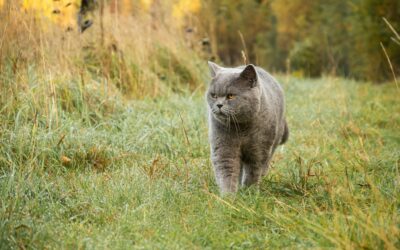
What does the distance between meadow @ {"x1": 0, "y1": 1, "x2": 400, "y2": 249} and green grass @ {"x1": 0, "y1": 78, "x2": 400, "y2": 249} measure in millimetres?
A: 11

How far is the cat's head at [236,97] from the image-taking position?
11.5 feet

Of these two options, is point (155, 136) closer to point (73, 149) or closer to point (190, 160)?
point (190, 160)

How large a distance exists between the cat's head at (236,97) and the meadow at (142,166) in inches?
12.7

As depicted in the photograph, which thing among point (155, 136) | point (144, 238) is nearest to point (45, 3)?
point (155, 136)

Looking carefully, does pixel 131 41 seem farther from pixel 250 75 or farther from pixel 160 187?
pixel 160 187

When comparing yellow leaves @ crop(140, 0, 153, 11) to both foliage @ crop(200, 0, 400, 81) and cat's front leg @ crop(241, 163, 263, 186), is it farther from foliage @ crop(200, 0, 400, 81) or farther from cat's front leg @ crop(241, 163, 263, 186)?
cat's front leg @ crop(241, 163, 263, 186)

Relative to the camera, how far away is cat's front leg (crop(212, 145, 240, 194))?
3.47 metres

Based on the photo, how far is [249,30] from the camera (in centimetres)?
2220

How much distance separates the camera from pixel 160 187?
132 inches

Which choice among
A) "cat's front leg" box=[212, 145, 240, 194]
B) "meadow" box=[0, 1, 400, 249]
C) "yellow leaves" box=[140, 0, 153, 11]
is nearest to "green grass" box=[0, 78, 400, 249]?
"meadow" box=[0, 1, 400, 249]

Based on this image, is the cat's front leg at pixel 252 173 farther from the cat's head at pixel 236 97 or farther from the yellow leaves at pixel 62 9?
the yellow leaves at pixel 62 9

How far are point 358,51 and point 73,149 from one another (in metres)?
10.3

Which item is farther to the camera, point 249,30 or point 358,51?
point 249,30

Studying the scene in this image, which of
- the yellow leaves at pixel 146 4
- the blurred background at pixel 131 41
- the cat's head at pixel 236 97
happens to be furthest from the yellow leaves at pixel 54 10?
the cat's head at pixel 236 97
